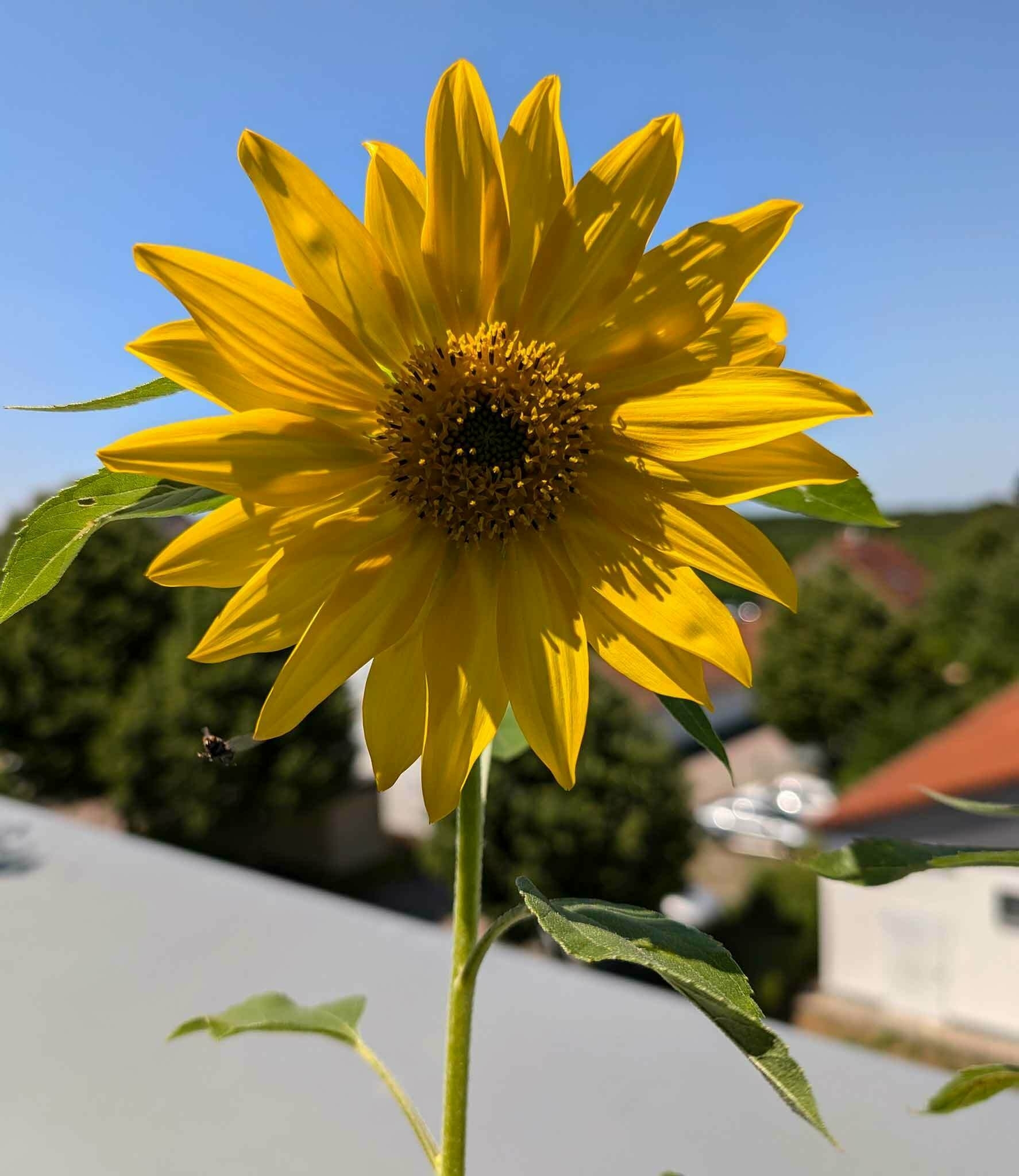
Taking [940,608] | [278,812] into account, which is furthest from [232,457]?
[940,608]

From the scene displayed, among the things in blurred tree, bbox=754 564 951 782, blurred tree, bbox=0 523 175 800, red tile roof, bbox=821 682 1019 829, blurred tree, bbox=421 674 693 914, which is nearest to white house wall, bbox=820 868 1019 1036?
red tile roof, bbox=821 682 1019 829

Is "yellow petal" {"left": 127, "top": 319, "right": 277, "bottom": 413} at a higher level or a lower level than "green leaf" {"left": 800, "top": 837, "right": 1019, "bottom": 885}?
higher

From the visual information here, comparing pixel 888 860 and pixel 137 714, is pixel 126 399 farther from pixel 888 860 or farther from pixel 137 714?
pixel 137 714

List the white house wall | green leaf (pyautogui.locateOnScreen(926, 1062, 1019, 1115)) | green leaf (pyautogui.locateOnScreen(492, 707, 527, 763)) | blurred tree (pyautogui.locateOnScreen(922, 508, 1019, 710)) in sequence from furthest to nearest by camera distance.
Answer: blurred tree (pyautogui.locateOnScreen(922, 508, 1019, 710))
the white house wall
green leaf (pyautogui.locateOnScreen(492, 707, 527, 763))
green leaf (pyautogui.locateOnScreen(926, 1062, 1019, 1115))

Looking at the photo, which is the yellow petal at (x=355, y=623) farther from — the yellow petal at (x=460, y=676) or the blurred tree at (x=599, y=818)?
the blurred tree at (x=599, y=818)

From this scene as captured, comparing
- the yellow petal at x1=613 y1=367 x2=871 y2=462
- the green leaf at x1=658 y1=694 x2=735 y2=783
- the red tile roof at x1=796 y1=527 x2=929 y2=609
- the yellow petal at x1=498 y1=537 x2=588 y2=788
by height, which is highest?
A: the yellow petal at x1=613 y1=367 x2=871 y2=462

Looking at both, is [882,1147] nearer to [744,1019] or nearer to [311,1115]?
[311,1115]

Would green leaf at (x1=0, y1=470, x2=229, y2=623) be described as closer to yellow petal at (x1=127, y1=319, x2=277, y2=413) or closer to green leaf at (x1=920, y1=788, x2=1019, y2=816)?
yellow petal at (x1=127, y1=319, x2=277, y2=413)
